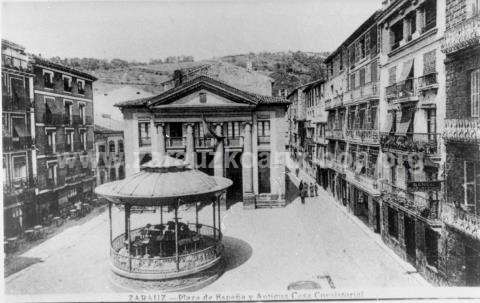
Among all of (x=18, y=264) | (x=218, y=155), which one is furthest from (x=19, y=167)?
(x=218, y=155)

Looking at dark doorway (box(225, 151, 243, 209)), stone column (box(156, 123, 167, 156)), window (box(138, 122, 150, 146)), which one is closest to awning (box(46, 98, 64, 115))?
window (box(138, 122, 150, 146))

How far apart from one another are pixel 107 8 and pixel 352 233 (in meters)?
18.6

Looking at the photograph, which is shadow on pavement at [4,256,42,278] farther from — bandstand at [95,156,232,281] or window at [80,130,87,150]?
window at [80,130,87,150]

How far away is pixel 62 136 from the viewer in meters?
27.9

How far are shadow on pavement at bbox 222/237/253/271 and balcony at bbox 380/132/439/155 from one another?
380 inches

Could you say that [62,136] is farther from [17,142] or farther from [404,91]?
[404,91]

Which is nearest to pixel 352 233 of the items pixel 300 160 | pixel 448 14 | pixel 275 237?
pixel 275 237

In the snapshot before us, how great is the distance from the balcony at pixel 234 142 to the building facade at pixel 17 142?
14.3 meters

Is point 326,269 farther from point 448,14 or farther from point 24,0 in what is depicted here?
point 24,0

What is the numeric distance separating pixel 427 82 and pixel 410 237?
26.2 feet

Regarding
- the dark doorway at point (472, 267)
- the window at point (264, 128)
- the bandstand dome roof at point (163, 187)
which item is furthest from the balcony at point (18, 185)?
the dark doorway at point (472, 267)

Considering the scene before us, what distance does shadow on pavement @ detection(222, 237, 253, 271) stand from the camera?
54.0 ft

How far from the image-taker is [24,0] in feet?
44.2

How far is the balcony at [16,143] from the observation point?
2183 cm
